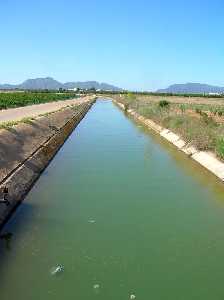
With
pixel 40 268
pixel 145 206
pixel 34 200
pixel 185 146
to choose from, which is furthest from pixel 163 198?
pixel 185 146

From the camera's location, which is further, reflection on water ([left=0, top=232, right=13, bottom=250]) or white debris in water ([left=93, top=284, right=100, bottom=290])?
reflection on water ([left=0, top=232, right=13, bottom=250])

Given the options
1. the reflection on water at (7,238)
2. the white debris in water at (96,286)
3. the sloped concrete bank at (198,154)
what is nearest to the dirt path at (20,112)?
the sloped concrete bank at (198,154)

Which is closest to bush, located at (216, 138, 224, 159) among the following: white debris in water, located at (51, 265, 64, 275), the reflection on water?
the reflection on water

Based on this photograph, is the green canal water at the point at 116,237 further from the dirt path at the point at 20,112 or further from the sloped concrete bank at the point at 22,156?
the dirt path at the point at 20,112

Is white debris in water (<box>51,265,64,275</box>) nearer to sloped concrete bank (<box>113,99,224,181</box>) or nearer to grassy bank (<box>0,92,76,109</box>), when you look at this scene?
sloped concrete bank (<box>113,99,224,181</box>)

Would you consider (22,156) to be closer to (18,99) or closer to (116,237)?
(116,237)

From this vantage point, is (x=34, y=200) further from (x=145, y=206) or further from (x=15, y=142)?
(x=15, y=142)
